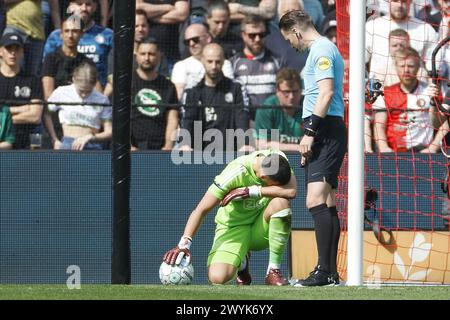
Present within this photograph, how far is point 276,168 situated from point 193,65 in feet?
11.4

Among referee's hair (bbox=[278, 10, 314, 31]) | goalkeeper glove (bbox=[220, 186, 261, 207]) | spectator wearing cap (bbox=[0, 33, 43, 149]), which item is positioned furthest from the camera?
spectator wearing cap (bbox=[0, 33, 43, 149])

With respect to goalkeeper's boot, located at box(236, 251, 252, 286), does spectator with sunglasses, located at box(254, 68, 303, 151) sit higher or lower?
higher

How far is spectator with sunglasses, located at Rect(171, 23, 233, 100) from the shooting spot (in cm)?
1288

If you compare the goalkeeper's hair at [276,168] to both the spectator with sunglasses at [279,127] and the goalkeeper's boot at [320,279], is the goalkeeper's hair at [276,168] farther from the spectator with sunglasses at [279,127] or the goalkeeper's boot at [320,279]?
the spectator with sunglasses at [279,127]

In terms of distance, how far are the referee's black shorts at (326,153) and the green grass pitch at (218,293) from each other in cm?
98

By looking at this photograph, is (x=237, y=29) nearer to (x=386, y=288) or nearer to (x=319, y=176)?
(x=319, y=176)

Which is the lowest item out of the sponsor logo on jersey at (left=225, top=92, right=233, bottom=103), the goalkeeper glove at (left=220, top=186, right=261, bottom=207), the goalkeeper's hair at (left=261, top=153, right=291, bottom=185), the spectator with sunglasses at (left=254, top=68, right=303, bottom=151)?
the goalkeeper glove at (left=220, top=186, right=261, bottom=207)

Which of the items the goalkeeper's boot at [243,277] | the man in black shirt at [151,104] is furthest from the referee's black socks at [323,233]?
the man in black shirt at [151,104]

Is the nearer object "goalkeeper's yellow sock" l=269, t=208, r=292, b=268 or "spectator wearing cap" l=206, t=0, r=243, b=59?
"goalkeeper's yellow sock" l=269, t=208, r=292, b=268

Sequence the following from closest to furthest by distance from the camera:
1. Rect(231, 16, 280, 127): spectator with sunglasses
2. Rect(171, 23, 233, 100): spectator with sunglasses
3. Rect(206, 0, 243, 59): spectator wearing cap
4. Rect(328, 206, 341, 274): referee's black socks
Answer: Rect(328, 206, 341, 274): referee's black socks → Rect(171, 23, 233, 100): spectator with sunglasses → Rect(231, 16, 280, 127): spectator with sunglasses → Rect(206, 0, 243, 59): spectator wearing cap

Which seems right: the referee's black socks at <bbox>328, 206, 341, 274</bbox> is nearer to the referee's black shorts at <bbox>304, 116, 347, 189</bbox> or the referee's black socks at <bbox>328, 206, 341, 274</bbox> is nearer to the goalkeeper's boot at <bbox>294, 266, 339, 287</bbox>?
the goalkeeper's boot at <bbox>294, 266, 339, 287</bbox>

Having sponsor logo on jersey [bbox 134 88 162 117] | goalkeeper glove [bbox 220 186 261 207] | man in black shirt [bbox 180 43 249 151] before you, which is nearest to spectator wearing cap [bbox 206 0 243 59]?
man in black shirt [bbox 180 43 249 151]

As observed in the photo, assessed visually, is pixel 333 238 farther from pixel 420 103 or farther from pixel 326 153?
pixel 420 103

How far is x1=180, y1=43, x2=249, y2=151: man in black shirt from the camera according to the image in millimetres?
12250
